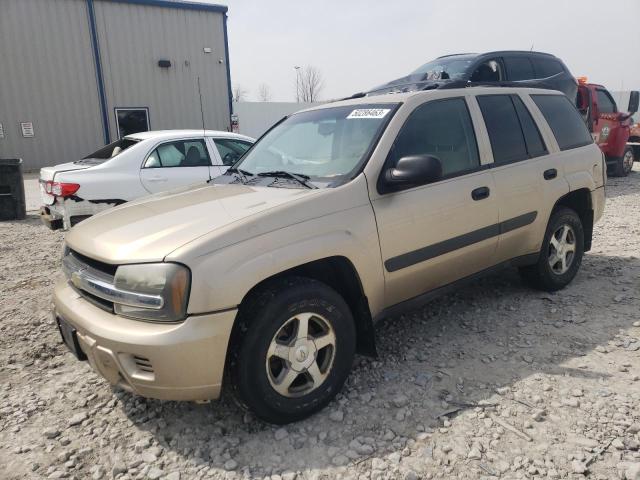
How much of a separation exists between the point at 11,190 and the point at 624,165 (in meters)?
13.6

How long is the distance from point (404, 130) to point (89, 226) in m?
2.05

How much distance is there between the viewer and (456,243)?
3.21 meters

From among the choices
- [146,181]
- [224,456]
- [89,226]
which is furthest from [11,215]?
[224,456]

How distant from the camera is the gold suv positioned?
2.20 m

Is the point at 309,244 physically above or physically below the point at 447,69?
below

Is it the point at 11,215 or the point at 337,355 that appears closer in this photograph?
the point at 337,355

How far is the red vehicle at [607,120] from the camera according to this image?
1042cm

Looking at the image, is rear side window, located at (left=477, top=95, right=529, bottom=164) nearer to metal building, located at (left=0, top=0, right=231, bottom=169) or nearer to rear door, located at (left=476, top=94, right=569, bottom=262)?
rear door, located at (left=476, top=94, right=569, bottom=262)

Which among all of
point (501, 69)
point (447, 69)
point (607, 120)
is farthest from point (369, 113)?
point (607, 120)

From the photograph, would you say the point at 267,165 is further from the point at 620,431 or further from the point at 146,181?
the point at 146,181

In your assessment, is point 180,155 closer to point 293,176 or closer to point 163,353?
point 293,176

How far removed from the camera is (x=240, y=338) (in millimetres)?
2314

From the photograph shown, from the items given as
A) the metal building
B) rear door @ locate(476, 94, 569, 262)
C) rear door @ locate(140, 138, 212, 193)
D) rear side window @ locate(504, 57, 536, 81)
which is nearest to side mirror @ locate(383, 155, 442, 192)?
rear door @ locate(476, 94, 569, 262)

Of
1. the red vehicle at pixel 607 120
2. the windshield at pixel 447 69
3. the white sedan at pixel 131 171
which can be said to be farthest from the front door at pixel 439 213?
the red vehicle at pixel 607 120
